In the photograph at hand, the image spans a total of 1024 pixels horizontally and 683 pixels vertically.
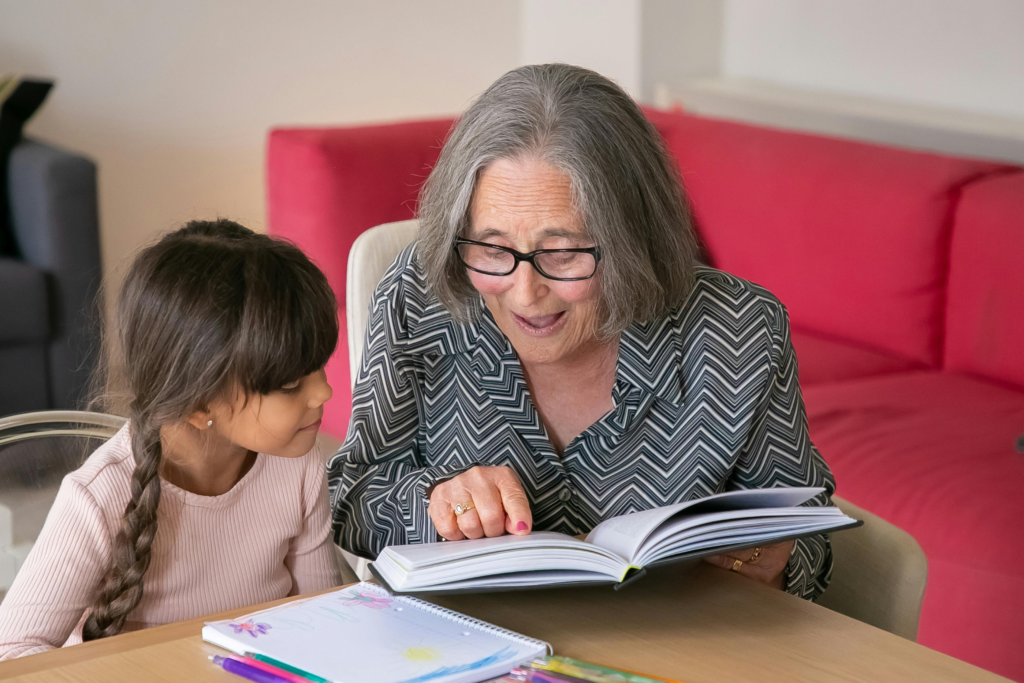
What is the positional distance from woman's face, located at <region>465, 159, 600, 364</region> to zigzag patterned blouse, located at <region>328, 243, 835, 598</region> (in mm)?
62

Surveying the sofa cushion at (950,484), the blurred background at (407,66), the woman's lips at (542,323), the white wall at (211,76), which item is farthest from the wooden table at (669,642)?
the white wall at (211,76)

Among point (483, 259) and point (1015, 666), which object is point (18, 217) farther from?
point (1015, 666)

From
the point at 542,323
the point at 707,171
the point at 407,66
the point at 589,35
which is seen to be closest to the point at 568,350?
the point at 542,323

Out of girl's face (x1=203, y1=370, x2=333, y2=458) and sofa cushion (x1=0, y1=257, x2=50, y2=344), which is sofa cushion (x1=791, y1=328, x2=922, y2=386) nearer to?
girl's face (x1=203, y1=370, x2=333, y2=458)

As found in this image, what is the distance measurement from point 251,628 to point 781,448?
0.63 meters

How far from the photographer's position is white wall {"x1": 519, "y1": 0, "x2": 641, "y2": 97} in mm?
3531

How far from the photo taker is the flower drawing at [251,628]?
863 millimetres

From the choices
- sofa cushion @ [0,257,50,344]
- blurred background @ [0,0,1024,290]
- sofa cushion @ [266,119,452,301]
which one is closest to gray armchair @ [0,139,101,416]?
sofa cushion @ [0,257,50,344]

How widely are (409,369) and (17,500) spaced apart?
1.46 ft

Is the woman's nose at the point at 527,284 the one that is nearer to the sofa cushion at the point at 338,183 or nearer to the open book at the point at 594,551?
the open book at the point at 594,551

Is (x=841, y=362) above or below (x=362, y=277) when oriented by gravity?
below

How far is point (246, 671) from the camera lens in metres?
0.81

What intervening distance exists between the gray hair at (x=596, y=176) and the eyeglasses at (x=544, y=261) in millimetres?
19

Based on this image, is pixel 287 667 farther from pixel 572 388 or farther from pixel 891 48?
pixel 891 48
